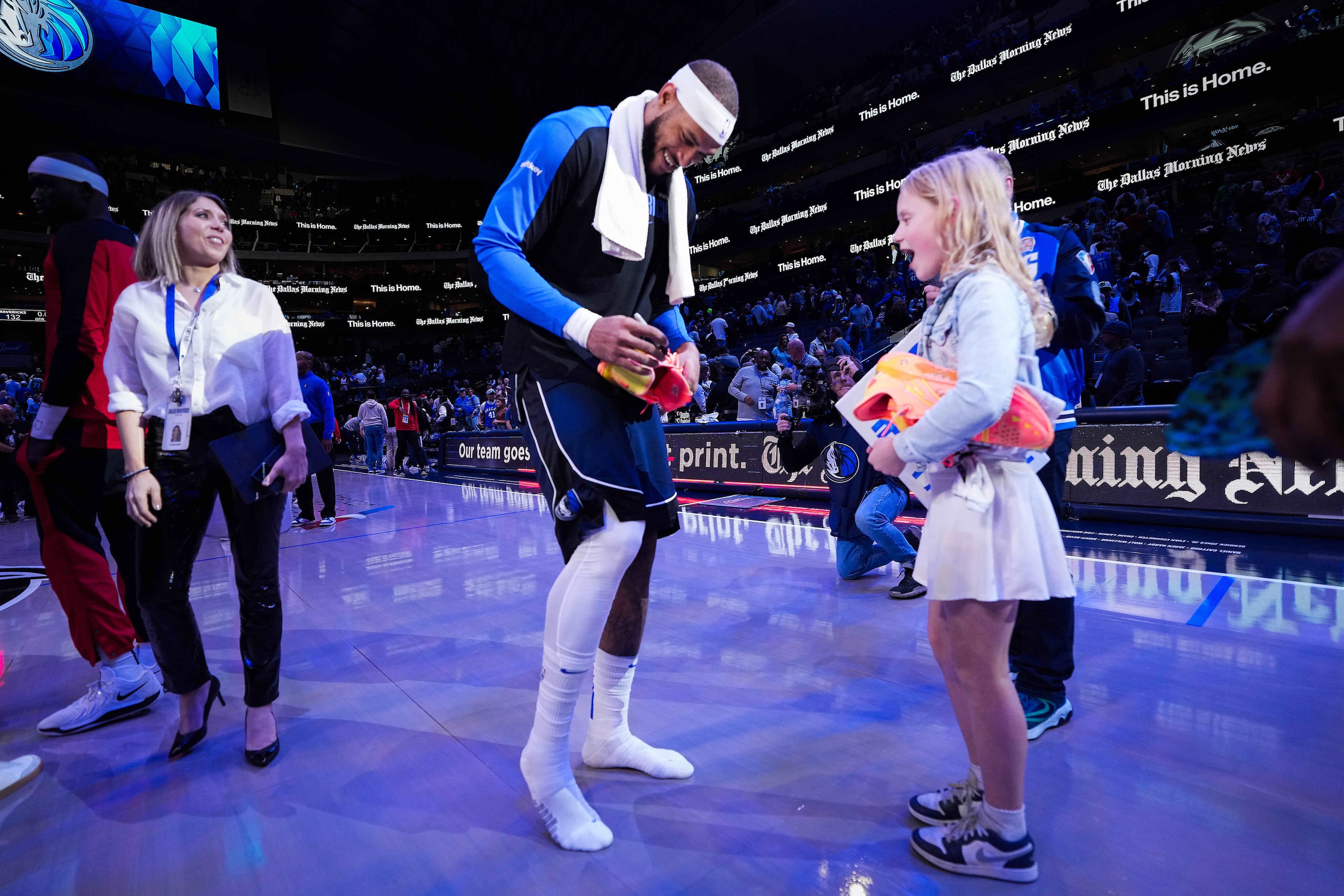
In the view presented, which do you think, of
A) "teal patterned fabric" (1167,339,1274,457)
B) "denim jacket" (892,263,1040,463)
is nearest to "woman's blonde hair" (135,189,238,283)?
"denim jacket" (892,263,1040,463)

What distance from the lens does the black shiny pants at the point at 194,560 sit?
1854 millimetres

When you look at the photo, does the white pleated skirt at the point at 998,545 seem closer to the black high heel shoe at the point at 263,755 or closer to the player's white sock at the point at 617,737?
the player's white sock at the point at 617,737

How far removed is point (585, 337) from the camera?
142cm

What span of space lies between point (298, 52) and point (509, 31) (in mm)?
10257

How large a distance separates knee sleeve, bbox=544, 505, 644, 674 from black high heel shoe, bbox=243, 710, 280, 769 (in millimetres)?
1022

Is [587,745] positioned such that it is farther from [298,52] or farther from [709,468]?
[298,52]

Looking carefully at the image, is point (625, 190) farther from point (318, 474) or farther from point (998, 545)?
point (318, 474)

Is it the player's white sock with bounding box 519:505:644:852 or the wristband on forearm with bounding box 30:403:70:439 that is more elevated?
the wristband on forearm with bounding box 30:403:70:439

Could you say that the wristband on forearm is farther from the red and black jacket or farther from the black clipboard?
the black clipboard

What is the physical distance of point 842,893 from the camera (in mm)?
1297

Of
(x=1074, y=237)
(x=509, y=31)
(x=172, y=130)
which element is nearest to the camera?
(x=1074, y=237)

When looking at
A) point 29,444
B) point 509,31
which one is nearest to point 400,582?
point 29,444

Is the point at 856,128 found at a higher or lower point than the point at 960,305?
higher

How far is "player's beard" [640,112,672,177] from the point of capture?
1594 mm
